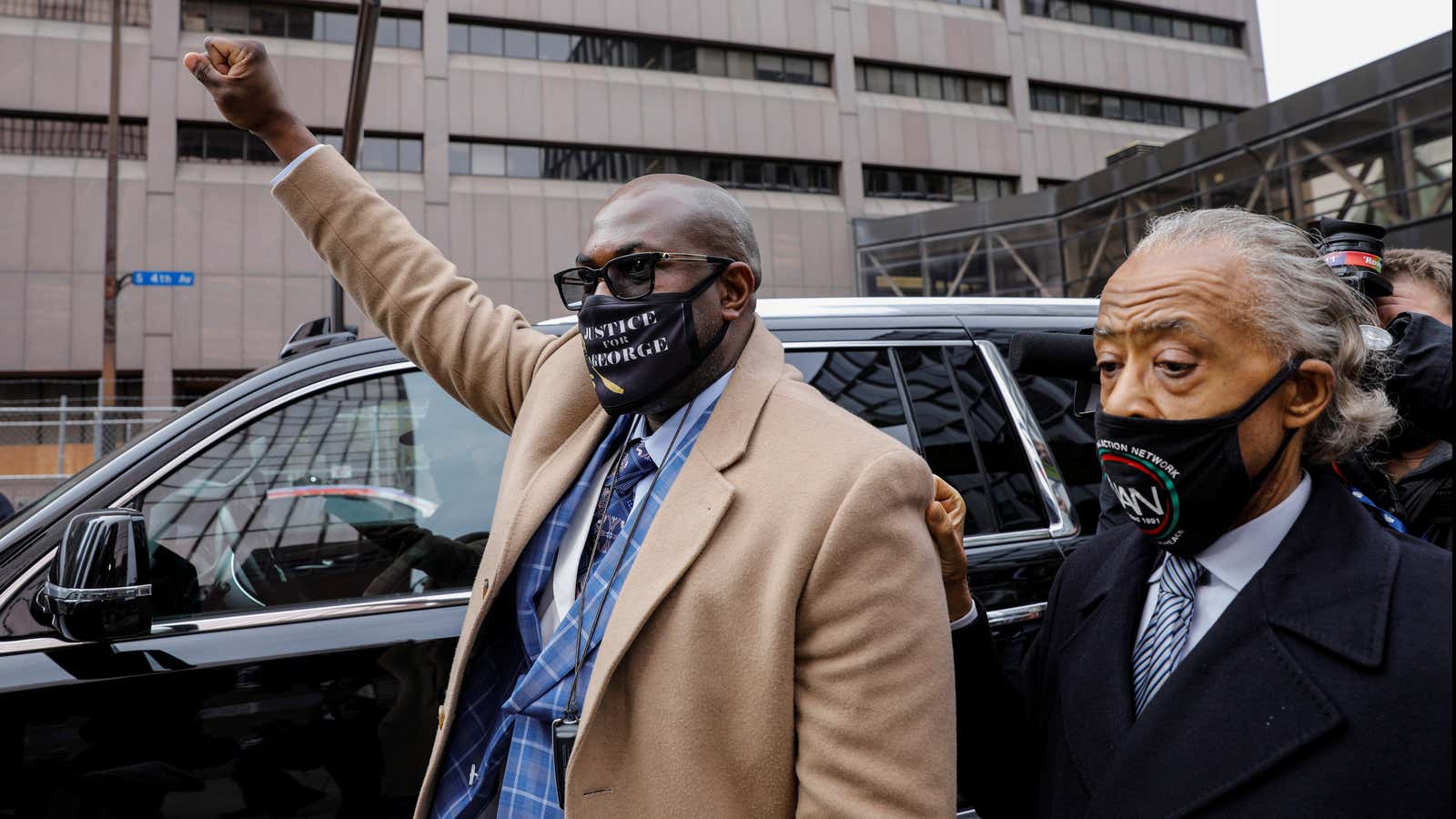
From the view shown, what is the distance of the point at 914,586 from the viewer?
1432 millimetres

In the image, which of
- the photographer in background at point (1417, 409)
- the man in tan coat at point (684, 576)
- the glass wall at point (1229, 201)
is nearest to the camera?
the man in tan coat at point (684, 576)

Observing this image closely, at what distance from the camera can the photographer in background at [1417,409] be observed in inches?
71.3

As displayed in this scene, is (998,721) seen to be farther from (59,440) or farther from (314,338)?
(59,440)

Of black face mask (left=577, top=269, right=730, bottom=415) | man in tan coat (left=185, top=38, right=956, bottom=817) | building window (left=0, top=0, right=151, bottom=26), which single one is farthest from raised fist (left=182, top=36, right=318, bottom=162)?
building window (left=0, top=0, right=151, bottom=26)

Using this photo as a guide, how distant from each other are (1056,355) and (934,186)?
2611cm

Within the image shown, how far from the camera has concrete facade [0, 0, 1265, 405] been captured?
19453mm

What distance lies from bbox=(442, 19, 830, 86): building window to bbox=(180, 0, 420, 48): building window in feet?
7.52

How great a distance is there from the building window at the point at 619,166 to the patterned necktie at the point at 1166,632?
21326mm

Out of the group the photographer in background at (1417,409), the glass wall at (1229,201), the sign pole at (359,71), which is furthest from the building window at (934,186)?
the photographer in background at (1417,409)

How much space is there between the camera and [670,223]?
1.73 metres

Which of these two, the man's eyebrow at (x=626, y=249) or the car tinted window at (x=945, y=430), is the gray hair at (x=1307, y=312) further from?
the car tinted window at (x=945, y=430)

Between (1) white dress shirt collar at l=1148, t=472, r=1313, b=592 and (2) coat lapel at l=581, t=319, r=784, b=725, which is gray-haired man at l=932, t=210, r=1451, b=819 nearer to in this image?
(1) white dress shirt collar at l=1148, t=472, r=1313, b=592

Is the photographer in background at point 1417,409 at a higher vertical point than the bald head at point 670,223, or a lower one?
lower

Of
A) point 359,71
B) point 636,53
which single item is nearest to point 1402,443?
point 359,71
